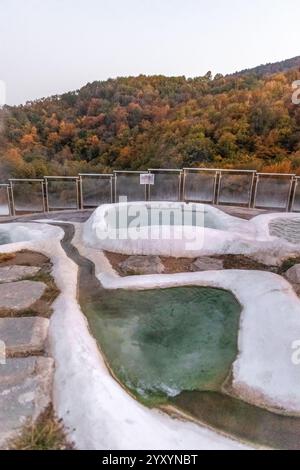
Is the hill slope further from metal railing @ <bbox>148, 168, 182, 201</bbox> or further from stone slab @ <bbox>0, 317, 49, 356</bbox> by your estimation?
stone slab @ <bbox>0, 317, 49, 356</bbox>

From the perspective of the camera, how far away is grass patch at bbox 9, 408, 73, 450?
7.54 ft

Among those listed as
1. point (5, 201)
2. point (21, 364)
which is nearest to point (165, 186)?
point (5, 201)

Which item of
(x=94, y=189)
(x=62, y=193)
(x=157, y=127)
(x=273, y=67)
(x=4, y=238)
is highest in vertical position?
(x=273, y=67)

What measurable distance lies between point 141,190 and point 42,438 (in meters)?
8.61

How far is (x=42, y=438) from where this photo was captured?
2.35 metres

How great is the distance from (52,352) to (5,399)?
0.68m

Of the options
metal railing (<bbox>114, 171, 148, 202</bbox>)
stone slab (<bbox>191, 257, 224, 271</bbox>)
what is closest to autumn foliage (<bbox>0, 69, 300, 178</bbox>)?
metal railing (<bbox>114, 171, 148, 202</bbox>)

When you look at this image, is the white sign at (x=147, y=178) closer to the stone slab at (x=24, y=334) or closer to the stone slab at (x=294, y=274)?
the stone slab at (x=294, y=274)

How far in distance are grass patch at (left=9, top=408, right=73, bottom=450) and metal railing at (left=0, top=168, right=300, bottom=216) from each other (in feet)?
27.3

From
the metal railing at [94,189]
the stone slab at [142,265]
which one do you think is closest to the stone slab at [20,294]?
the stone slab at [142,265]

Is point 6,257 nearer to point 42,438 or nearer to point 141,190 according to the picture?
point 42,438

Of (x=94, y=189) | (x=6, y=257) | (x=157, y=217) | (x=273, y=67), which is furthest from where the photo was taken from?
(x=273, y=67)

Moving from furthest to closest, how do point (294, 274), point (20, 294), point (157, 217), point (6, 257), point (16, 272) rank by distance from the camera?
point (157, 217) < point (6, 257) < point (16, 272) < point (294, 274) < point (20, 294)

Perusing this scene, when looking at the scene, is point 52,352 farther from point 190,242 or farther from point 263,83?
point 263,83
